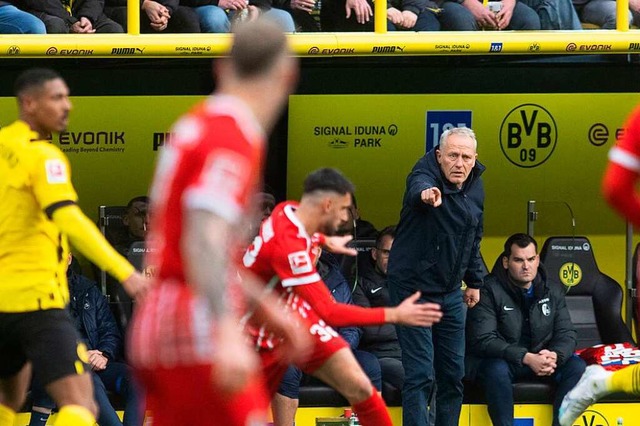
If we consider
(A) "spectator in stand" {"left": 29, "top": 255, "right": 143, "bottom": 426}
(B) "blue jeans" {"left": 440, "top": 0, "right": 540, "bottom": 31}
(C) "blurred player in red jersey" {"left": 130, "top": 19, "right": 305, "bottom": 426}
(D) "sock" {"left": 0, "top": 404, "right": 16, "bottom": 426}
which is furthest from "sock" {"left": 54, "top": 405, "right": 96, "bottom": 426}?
(B) "blue jeans" {"left": 440, "top": 0, "right": 540, "bottom": 31}

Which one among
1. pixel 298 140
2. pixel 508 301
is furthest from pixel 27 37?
pixel 508 301

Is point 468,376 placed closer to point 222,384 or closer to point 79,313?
point 79,313

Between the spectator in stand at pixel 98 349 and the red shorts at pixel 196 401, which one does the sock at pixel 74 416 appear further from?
the spectator in stand at pixel 98 349

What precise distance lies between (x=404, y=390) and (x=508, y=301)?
42.8 inches

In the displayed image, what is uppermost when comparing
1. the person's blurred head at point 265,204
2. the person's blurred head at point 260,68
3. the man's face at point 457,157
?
the person's blurred head at point 260,68

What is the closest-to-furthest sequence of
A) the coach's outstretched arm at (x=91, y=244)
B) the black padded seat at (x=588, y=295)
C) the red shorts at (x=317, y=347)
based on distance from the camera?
the coach's outstretched arm at (x=91, y=244)
the red shorts at (x=317, y=347)
the black padded seat at (x=588, y=295)

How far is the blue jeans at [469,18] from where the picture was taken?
888 cm

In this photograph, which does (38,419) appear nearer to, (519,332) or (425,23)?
(519,332)

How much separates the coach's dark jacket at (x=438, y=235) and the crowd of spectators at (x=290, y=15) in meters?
1.08

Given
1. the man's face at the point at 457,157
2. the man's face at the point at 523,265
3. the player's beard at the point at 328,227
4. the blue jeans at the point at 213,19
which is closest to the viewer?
the player's beard at the point at 328,227

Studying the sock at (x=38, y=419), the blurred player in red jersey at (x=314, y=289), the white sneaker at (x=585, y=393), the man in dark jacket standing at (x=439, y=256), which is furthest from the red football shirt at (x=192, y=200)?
the sock at (x=38, y=419)

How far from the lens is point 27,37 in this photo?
319 inches

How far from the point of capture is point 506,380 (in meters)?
8.80

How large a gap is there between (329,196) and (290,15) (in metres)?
2.46
